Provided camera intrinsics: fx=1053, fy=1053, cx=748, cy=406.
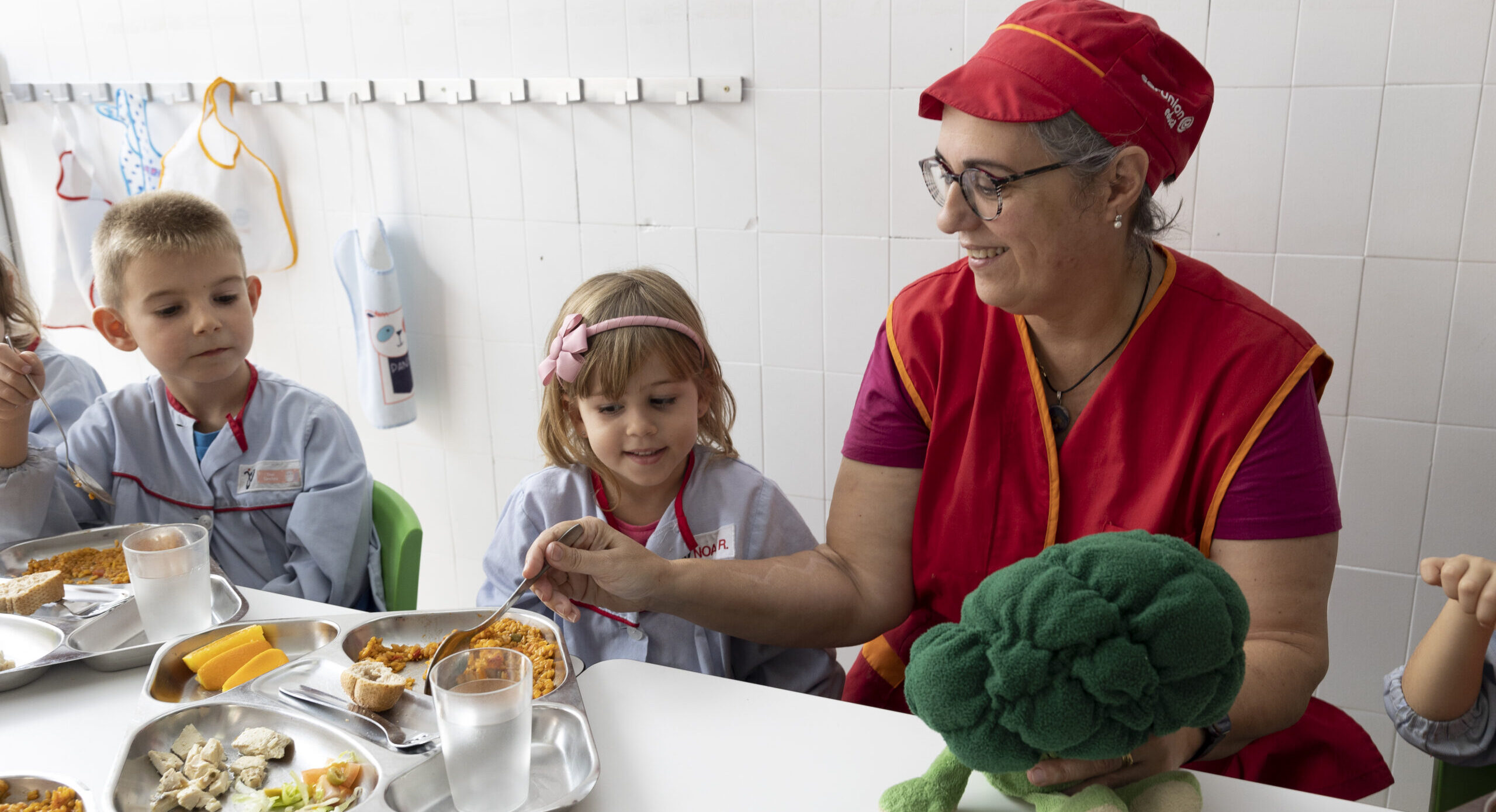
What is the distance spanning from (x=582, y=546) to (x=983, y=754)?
652 millimetres

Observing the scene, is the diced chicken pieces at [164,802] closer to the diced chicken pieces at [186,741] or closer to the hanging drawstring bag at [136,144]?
the diced chicken pieces at [186,741]

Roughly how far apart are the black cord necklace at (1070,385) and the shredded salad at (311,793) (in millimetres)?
955

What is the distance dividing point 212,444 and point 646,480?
835 millimetres

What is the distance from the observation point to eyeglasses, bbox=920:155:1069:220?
1301 millimetres

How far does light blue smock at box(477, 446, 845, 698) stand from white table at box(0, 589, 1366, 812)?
26 centimetres

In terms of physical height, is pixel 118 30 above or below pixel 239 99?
above

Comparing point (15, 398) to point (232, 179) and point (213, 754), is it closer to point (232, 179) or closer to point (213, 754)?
point (213, 754)

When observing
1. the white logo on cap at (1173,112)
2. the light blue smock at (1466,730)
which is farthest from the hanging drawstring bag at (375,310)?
the light blue smock at (1466,730)

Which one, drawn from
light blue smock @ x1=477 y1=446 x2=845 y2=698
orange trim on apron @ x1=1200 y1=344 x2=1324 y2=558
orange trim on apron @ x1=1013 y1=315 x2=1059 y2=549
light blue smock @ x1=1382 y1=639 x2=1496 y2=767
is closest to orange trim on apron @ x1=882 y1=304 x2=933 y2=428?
orange trim on apron @ x1=1013 y1=315 x2=1059 y2=549

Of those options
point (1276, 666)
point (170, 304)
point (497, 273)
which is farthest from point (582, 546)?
point (497, 273)

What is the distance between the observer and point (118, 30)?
291 cm

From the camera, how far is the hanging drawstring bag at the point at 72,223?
295 cm

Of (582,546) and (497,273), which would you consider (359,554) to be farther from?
(497,273)

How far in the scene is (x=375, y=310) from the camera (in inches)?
Result: 104
